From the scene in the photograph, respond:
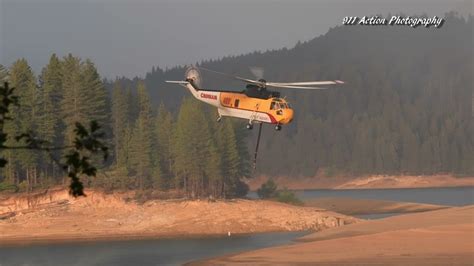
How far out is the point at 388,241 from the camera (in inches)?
2889

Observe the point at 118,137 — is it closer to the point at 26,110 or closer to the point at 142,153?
the point at 142,153

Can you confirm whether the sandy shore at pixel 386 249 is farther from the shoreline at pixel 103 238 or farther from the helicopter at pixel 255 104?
the shoreline at pixel 103 238

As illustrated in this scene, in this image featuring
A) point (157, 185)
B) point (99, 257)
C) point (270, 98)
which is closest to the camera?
point (270, 98)

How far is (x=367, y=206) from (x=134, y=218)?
50724 mm

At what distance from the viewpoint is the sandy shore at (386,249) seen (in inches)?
2574

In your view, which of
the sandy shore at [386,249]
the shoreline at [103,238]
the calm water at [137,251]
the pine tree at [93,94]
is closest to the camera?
the sandy shore at [386,249]

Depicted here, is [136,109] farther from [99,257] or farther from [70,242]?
[99,257]

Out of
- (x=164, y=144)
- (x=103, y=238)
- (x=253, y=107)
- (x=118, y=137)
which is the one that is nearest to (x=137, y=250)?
(x=103, y=238)

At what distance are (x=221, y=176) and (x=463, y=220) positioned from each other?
141 feet

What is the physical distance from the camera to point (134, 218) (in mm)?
102750

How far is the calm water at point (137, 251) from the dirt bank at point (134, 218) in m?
4.57

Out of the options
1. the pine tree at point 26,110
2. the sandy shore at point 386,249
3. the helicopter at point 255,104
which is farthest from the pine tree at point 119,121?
the helicopter at point 255,104

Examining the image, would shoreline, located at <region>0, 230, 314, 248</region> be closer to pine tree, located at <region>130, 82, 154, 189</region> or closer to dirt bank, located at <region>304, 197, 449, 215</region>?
pine tree, located at <region>130, 82, 154, 189</region>

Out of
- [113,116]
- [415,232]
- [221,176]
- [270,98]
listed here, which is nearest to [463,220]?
[415,232]
